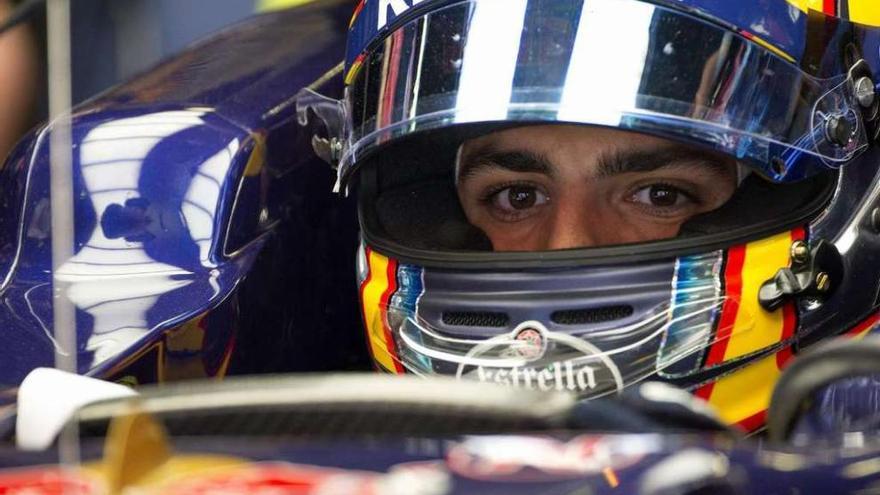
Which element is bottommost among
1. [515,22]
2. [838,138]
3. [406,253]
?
[406,253]

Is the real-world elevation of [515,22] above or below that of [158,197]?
above

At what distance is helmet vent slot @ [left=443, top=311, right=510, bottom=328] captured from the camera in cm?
157

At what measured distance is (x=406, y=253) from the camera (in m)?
1.68

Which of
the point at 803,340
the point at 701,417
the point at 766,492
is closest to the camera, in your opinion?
the point at 766,492

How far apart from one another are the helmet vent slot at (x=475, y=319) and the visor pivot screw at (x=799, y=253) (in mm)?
287

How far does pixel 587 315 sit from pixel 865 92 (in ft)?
1.26

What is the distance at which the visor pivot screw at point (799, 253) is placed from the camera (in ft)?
5.11

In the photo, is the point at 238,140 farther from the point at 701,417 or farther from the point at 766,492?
the point at 766,492

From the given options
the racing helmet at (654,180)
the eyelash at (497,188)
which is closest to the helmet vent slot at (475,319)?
the racing helmet at (654,180)

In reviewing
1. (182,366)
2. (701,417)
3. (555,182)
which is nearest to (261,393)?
(701,417)

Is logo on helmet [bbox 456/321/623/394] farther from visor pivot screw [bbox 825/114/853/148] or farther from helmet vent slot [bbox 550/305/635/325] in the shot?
visor pivot screw [bbox 825/114/853/148]

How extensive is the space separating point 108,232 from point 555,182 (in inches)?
19.3

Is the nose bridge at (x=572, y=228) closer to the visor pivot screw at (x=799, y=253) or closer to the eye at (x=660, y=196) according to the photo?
the eye at (x=660, y=196)

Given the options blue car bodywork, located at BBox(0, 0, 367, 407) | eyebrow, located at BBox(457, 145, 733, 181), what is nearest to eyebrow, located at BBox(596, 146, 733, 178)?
eyebrow, located at BBox(457, 145, 733, 181)
